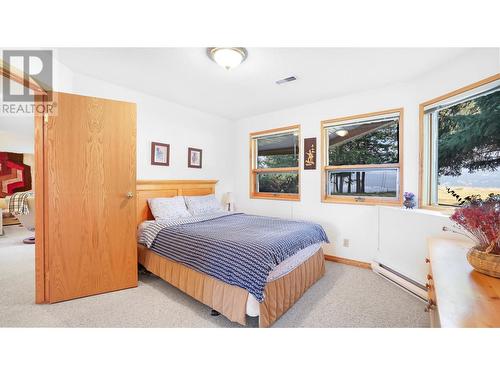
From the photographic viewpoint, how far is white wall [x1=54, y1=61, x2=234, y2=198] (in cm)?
267

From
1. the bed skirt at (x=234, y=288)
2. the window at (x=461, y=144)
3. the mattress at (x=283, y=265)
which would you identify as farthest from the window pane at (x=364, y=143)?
the bed skirt at (x=234, y=288)

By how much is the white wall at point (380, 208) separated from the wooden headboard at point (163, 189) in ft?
2.93

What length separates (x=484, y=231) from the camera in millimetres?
1088

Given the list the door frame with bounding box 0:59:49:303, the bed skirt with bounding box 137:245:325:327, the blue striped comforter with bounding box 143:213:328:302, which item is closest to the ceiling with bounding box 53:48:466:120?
the door frame with bounding box 0:59:49:303

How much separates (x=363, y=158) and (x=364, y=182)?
0.35 metres

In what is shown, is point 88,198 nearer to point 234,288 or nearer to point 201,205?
point 201,205

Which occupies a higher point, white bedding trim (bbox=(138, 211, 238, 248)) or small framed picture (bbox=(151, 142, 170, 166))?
small framed picture (bbox=(151, 142, 170, 166))

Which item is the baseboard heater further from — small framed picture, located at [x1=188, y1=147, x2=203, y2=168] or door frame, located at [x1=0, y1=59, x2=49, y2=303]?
door frame, located at [x1=0, y1=59, x2=49, y2=303]
